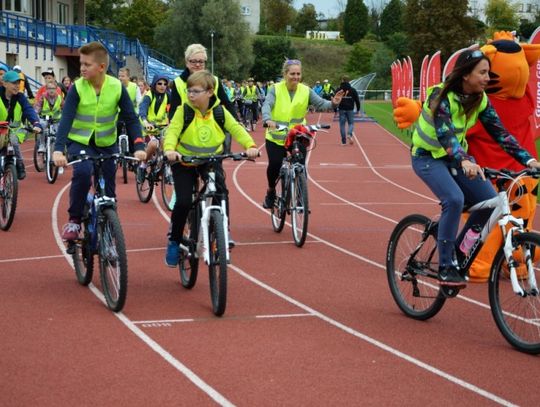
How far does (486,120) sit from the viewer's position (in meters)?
7.52

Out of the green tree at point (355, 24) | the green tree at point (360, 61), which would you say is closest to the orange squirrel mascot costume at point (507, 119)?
the green tree at point (360, 61)

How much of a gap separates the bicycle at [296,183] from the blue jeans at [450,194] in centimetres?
356

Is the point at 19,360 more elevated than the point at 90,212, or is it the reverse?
the point at 90,212

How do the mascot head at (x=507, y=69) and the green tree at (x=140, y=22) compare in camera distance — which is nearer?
the mascot head at (x=507, y=69)

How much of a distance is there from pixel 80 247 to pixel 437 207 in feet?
25.1

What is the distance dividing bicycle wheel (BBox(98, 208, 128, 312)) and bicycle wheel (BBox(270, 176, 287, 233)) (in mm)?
3819

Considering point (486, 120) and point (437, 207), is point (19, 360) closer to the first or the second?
point (486, 120)

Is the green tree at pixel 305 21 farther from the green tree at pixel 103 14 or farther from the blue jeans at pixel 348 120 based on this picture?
the blue jeans at pixel 348 120

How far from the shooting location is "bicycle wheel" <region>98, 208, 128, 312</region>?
7449 millimetres

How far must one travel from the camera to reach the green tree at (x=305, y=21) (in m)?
160

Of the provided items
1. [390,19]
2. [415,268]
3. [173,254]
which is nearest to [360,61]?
[390,19]

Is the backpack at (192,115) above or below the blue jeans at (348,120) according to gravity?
above

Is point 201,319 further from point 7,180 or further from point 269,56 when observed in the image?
point 269,56

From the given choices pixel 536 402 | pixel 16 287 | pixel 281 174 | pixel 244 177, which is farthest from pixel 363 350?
pixel 244 177
